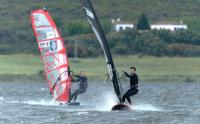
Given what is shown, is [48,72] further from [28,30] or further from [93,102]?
[28,30]

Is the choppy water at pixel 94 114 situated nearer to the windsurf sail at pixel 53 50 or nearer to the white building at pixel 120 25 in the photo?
the windsurf sail at pixel 53 50

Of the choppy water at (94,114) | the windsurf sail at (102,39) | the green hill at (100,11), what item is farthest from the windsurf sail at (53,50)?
the green hill at (100,11)

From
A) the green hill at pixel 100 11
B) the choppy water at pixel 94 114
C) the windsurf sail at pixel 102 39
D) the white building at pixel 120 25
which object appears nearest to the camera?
the choppy water at pixel 94 114

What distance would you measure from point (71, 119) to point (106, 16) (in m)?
96.1

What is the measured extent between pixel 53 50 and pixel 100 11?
9121 cm

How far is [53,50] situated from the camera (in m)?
41.2

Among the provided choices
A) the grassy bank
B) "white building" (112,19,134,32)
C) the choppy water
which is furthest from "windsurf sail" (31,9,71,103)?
"white building" (112,19,134,32)

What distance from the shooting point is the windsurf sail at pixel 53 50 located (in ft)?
135

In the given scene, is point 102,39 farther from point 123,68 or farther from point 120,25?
point 120,25

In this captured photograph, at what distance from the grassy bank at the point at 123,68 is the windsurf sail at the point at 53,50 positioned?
3699 cm

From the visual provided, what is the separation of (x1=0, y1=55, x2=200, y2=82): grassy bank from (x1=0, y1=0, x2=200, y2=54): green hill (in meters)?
19.0

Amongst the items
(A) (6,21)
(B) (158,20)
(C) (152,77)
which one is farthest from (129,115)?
(B) (158,20)

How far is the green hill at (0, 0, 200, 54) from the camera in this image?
113 m

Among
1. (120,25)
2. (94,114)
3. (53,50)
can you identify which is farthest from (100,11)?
(94,114)
